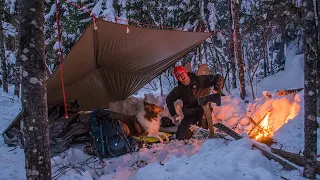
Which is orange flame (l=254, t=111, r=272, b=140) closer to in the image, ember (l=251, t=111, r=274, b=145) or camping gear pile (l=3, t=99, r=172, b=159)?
ember (l=251, t=111, r=274, b=145)

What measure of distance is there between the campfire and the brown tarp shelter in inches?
96.8

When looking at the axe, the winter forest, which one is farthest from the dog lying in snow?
the axe

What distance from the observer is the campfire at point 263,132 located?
3954 mm

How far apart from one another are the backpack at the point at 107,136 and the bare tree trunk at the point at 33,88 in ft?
5.80

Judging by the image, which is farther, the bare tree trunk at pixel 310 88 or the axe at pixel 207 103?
the axe at pixel 207 103

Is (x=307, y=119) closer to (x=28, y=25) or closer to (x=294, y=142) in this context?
(x=294, y=142)

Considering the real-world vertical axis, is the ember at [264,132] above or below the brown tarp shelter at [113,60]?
below

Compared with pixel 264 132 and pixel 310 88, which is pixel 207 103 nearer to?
→ pixel 264 132

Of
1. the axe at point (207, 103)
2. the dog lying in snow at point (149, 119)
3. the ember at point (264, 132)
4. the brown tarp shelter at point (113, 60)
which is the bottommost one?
the ember at point (264, 132)

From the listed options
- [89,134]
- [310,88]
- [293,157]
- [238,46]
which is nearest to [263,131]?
[293,157]

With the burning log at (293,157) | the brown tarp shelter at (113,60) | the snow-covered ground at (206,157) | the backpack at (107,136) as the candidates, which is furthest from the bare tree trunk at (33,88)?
the burning log at (293,157)

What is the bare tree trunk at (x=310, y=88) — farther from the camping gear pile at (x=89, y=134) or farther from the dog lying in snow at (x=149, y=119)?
the dog lying in snow at (x=149, y=119)

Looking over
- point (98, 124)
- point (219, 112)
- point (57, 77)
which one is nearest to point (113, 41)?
point (57, 77)

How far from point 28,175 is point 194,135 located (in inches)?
121
